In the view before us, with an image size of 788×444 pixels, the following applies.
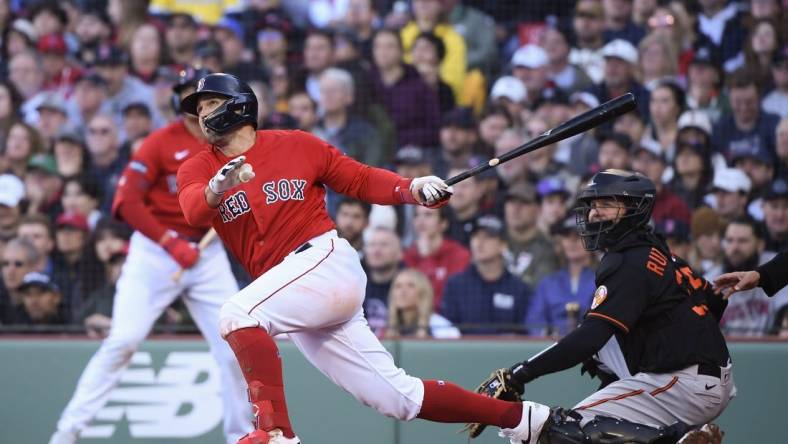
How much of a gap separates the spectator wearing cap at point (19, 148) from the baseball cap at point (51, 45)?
2.97 feet

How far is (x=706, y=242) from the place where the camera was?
→ 736 cm

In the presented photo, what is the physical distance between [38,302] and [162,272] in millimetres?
1662

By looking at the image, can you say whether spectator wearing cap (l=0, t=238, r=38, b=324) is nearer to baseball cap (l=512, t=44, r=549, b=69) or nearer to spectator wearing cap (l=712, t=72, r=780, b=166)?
baseball cap (l=512, t=44, r=549, b=69)

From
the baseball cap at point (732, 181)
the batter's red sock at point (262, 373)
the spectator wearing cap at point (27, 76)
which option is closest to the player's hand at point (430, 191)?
the batter's red sock at point (262, 373)

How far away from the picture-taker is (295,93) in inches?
343

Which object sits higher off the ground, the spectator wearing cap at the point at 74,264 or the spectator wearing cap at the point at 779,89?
the spectator wearing cap at the point at 779,89

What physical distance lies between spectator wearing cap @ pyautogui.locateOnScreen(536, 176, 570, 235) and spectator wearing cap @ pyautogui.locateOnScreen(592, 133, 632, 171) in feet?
1.12

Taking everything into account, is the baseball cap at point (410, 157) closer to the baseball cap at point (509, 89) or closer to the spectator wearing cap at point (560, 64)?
the baseball cap at point (509, 89)

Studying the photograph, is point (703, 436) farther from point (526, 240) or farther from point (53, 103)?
point (53, 103)

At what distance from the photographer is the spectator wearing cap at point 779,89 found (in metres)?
7.93

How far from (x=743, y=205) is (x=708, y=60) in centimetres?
134

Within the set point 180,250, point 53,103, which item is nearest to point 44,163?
point 53,103

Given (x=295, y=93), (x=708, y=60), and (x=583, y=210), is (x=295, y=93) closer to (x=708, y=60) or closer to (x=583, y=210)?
(x=708, y=60)

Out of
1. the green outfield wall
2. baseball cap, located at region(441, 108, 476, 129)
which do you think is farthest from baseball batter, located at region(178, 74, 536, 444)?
baseball cap, located at region(441, 108, 476, 129)
